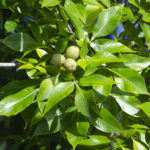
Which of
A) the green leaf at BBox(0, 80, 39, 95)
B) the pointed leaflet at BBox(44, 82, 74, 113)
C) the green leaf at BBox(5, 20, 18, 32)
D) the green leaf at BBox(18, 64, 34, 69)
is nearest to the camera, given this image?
the pointed leaflet at BBox(44, 82, 74, 113)

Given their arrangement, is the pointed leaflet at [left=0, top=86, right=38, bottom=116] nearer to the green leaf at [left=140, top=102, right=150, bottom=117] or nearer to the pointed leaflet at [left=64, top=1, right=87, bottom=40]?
the pointed leaflet at [left=64, top=1, right=87, bottom=40]

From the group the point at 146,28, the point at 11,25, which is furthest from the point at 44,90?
the point at 146,28

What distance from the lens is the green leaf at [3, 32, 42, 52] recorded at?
1.15m

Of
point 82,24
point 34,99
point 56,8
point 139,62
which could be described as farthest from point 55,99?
point 56,8

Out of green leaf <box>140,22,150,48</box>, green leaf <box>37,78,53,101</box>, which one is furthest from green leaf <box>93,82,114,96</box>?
green leaf <box>140,22,150,48</box>

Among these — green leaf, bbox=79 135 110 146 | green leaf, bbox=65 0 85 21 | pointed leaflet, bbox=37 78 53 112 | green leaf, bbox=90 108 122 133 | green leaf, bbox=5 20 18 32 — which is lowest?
green leaf, bbox=79 135 110 146

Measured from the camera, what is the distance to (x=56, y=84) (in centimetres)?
105

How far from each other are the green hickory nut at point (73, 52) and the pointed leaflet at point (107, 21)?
15 cm

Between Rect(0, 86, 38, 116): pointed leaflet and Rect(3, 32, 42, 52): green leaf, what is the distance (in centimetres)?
20

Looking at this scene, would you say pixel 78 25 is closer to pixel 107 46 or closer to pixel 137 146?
pixel 107 46

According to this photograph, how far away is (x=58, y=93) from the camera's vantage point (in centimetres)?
100

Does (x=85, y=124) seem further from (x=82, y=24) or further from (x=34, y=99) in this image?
(x=82, y=24)

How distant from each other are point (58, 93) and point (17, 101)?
228 mm

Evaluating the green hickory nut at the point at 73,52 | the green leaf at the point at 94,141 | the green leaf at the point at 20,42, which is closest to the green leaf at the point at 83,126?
the green leaf at the point at 94,141
